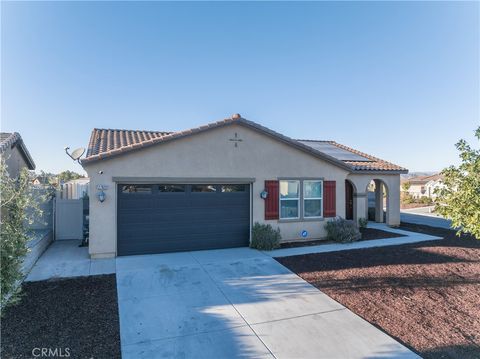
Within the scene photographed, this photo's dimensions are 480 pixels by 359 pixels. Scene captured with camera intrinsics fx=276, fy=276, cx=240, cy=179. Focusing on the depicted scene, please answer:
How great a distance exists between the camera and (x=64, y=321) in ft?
16.3

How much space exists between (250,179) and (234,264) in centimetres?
344

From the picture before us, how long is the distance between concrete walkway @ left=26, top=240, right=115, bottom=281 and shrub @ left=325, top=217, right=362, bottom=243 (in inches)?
330

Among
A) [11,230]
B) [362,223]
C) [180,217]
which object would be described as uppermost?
[11,230]

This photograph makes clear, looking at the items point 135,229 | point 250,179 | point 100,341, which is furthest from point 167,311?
point 250,179

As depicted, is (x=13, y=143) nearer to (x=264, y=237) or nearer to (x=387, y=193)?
(x=264, y=237)

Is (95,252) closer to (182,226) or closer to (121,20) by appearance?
(182,226)

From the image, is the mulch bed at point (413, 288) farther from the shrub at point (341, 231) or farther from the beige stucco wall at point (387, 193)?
the beige stucco wall at point (387, 193)

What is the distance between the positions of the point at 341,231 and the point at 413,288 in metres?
4.63

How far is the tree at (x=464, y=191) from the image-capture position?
18.3ft

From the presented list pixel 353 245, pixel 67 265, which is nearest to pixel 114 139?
pixel 67 265

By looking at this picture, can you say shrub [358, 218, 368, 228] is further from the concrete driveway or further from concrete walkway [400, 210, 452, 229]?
the concrete driveway

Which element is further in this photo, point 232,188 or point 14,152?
point 14,152

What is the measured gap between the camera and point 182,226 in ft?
32.6

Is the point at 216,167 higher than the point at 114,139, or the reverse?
the point at 114,139
